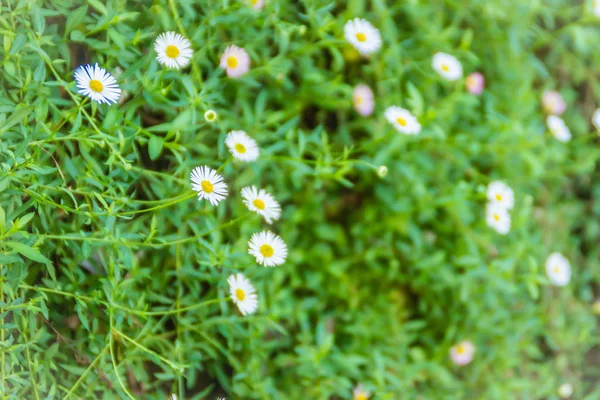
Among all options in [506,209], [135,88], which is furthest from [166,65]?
[506,209]

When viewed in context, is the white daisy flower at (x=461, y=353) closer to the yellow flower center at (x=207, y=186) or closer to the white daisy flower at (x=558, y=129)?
the white daisy flower at (x=558, y=129)

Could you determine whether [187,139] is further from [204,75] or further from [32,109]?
[32,109]

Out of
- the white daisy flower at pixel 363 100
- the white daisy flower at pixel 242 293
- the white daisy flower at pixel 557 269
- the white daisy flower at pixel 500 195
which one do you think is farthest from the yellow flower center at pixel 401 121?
the white daisy flower at pixel 557 269

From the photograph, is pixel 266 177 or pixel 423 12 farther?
pixel 423 12

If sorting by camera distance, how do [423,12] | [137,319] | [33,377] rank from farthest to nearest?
[423,12] → [137,319] → [33,377]

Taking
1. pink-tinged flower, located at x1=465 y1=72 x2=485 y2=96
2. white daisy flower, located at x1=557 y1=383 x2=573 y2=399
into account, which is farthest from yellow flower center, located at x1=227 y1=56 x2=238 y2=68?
white daisy flower, located at x1=557 y1=383 x2=573 y2=399

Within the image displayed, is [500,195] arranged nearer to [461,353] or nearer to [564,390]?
[461,353]
